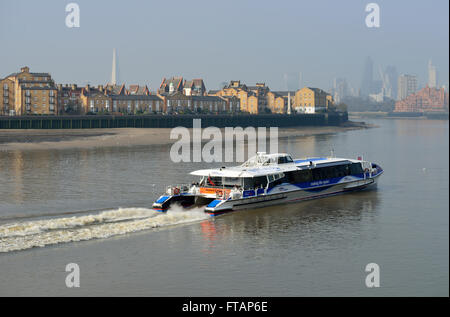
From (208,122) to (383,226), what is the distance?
112768 mm

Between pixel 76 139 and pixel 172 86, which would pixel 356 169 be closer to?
pixel 76 139

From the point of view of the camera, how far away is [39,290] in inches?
891

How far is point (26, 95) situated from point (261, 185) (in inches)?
4070

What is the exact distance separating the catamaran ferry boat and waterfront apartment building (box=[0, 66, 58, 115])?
98.9 meters

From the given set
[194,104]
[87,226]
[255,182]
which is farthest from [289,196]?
[194,104]

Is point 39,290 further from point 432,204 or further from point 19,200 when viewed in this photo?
point 432,204

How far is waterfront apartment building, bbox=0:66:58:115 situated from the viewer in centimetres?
12925

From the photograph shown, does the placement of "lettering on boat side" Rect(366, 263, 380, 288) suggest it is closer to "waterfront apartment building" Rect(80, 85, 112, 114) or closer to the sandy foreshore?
the sandy foreshore

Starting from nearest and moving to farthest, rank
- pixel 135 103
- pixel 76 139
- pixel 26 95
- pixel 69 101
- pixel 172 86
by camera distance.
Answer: pixel 76 139 < pixel 26 95 < pixel 69 101 < pixel 135 103 < pixel 172 86

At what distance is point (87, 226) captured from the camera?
30.9m

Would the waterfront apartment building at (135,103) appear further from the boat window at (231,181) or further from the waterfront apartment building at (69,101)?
the boat window at (231,181)
